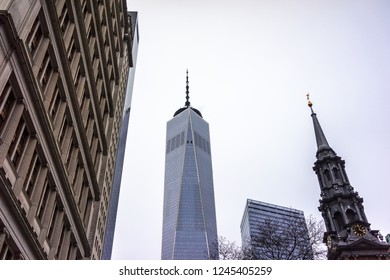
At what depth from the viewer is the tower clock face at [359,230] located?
56478 millimetres

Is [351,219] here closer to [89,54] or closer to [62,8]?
[89,54]

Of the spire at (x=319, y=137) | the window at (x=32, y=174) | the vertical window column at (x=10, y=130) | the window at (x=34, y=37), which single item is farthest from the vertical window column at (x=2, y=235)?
the spire at (x=319, y=137)

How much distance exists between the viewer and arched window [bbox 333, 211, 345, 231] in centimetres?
6122

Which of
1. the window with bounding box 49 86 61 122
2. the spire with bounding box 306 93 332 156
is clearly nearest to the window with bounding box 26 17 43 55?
the window with bounding box 49 86 61 122

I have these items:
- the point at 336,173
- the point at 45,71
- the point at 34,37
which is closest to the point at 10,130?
the point at 45,71

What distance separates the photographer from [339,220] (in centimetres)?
6238

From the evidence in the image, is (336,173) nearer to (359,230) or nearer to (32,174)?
(359,230)

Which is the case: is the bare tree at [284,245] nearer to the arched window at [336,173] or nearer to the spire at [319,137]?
the arched window at [336,173]

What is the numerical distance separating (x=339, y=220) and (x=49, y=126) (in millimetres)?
53082

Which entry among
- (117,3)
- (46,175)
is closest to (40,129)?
(46,175)

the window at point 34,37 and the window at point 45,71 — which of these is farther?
the window at point 45,71

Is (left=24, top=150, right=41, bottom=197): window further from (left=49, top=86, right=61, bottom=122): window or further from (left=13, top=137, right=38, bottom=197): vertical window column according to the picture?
(left=49, top=86, right=61, bottom=122): window

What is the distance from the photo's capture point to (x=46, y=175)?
71.2 ft
